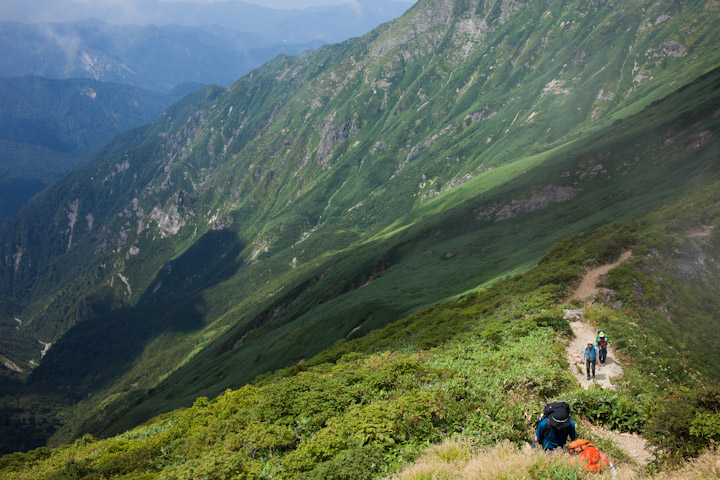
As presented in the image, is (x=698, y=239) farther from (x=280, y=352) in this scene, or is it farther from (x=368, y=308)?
(x=280, y=352)

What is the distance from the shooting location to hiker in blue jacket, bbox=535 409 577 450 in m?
14.5

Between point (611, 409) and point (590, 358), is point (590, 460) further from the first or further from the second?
point (590, 358)

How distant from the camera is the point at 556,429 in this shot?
1448 centimetres

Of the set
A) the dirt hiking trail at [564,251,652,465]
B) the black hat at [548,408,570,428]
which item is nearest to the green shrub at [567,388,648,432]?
the dirt hiking trail at [564,251,652,465]

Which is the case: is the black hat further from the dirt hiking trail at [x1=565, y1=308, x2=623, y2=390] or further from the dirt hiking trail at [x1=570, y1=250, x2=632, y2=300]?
the dirt hiking trail at [x1=570, y1=250, x2=632, y2=300]

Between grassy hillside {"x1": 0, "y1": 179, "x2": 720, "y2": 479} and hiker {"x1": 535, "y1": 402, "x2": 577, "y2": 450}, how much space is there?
4.17ft

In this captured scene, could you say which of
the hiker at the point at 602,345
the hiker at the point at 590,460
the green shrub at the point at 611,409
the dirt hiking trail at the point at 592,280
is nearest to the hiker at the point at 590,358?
the hiker at the point at 602,345

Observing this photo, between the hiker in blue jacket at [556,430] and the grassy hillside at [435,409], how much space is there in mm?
1314

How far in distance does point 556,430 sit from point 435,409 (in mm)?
5793

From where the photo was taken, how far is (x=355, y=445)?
1756 cm

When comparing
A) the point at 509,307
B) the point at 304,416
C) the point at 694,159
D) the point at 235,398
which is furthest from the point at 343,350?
the point at 694,159

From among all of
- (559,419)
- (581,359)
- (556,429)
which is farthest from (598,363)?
(556,429)

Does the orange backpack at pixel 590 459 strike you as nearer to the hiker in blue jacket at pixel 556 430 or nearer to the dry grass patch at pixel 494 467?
the dry grass patch at pixel 494 467

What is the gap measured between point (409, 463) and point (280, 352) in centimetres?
11436
